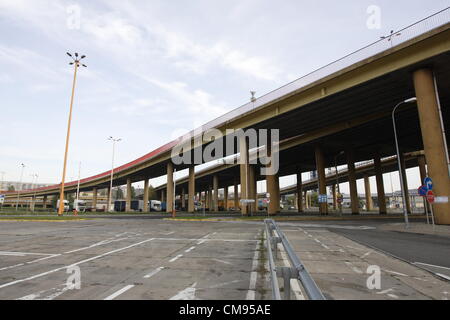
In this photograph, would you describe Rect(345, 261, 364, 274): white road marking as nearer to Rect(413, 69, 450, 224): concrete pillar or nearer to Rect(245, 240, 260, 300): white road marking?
Rect(245, 240, 260, 300): white road marking

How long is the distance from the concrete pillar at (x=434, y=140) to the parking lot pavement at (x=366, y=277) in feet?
46.0

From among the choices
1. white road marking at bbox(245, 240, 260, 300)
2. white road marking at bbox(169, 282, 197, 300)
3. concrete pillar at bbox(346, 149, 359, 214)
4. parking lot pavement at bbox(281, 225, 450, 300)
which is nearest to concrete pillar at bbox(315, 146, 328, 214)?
concrete pillar at bbox(346, 149, 359, 214)

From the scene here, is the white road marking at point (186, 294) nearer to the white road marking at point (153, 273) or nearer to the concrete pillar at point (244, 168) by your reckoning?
the white road marking at point (153, 273)

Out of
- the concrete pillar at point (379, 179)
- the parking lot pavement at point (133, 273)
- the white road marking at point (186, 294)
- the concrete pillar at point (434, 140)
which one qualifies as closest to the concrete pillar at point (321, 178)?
the concrete pillar at point (379, 179)

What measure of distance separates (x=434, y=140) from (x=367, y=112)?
1201cm

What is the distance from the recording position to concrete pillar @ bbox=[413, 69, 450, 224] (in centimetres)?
1981

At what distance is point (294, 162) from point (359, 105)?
35513mm

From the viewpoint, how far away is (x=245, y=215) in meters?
36.5

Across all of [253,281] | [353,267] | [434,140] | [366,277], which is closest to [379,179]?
[434,140]

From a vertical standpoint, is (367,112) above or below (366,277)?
above

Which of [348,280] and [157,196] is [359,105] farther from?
[157,196]

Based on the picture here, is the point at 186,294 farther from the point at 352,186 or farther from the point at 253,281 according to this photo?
the point at 352,186

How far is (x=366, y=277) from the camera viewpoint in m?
6.36
